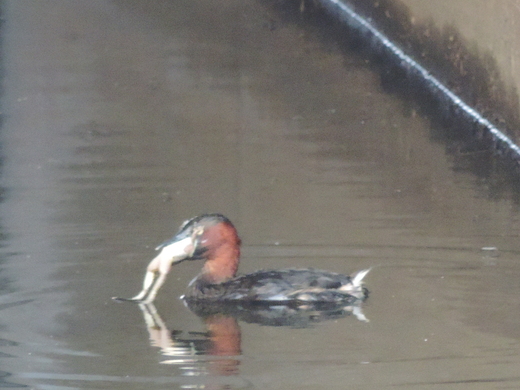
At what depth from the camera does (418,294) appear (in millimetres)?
5723

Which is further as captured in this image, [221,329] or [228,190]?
[228,190]

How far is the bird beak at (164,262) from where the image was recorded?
588 cm

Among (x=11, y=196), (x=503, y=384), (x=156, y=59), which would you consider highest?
(x=156, y=59)

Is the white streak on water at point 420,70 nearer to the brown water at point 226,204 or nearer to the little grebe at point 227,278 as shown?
the brown water at point 226,204

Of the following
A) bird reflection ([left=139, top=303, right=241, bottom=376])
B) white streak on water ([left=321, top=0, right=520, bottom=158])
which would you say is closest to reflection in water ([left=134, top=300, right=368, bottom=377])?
bird reflection ([left=139, top=303, right=241, bottom=376])

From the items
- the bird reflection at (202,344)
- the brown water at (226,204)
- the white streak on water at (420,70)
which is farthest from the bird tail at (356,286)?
the white streak on water at (420,70)

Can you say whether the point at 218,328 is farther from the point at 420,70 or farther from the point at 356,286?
the point at 420,70

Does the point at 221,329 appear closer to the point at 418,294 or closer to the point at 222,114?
the point at 418,294

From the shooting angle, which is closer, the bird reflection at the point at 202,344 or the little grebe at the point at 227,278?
the bird reflection at the point at 202,344

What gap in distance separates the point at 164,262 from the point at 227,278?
322 millimetres

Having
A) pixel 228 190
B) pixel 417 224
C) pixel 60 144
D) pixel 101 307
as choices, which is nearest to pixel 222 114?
pixel 60 144

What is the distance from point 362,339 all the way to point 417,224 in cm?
202

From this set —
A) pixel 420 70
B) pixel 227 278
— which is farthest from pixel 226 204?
pixel 420 70

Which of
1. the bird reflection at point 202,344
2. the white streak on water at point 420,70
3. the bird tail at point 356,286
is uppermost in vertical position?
the white streak on water at point 420,70
